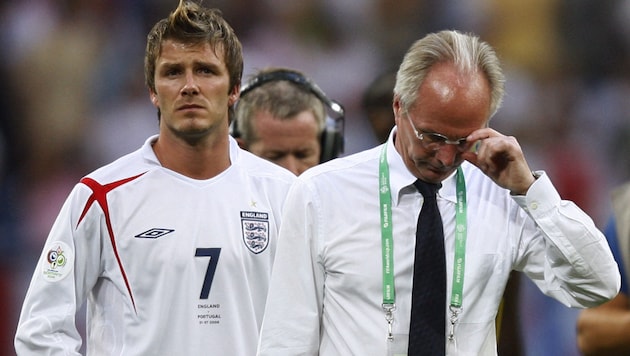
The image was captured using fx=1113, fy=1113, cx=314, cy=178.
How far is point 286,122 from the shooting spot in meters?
4.80

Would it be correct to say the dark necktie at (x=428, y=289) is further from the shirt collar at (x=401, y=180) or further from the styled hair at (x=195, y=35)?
the styled hair at (x=195, y=35)

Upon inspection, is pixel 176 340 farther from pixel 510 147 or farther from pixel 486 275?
pixel 510 147

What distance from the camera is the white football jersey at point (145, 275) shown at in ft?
12.4

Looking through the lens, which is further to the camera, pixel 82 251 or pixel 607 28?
pixel 607 28

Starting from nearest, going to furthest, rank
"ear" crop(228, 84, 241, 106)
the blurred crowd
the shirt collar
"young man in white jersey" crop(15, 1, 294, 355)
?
the shirt collar, "young man in white jersey" crop(15, 1, 294, 355), "ear" crop(228, 84, 241, 106), the blurred crowd

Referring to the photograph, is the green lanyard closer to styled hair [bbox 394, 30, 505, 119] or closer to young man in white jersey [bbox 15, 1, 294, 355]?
styled hair [bbox 394, 30, 505, 119]

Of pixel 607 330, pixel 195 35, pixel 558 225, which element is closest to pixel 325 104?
pixel 195 35

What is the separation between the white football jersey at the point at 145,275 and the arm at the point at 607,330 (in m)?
1.13

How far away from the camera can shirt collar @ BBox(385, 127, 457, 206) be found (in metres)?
3.22

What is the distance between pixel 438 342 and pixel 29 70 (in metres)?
4.62

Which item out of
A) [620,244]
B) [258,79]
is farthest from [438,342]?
[258,79]

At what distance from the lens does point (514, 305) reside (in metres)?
4.50

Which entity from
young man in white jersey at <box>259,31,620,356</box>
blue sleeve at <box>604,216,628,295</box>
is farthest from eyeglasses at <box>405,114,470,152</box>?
blue sleeve at <box>604,216,628,295</box>

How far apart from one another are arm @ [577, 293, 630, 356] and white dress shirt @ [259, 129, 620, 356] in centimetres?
62
